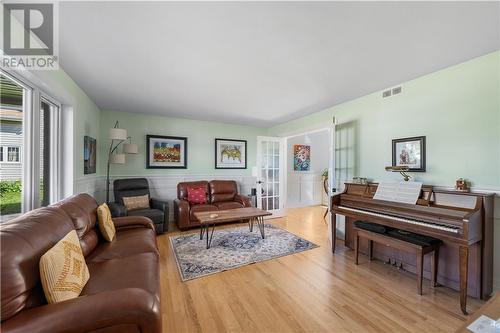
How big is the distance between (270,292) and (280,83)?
95.1 inches

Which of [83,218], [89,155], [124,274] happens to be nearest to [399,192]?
[124,274]

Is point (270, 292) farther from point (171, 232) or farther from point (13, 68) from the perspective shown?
point (13, 68)

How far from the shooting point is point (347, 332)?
60.4 inches

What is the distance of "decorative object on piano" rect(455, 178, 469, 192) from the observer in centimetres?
209

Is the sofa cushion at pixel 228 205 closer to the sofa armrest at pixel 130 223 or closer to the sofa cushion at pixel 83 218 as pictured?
the sofa armrest at pixel 130 223

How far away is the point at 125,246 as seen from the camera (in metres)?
1.98

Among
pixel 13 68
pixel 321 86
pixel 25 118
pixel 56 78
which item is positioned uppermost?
pixel 321 86

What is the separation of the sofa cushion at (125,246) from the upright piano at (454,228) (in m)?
2.46

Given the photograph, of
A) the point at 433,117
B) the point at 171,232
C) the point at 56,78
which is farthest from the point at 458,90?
the point at 171,232

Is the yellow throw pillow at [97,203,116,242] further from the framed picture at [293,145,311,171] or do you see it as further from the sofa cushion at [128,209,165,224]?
the framed picture at [293,145,311,171]

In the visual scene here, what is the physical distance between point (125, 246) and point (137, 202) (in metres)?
2.06

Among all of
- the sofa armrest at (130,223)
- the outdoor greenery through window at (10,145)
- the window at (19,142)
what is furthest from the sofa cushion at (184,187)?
the outdoor greenery through window at (10,145)

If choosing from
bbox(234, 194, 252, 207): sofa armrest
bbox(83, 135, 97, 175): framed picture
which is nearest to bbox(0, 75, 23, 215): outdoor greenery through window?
bbox(83, 135, 97, 175): framed picture

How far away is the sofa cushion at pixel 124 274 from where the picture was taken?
132cm
